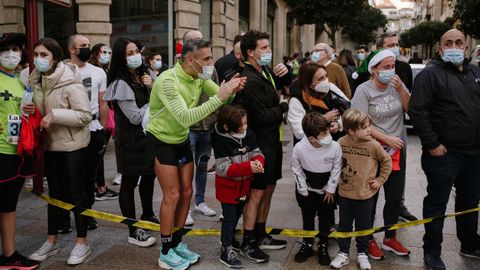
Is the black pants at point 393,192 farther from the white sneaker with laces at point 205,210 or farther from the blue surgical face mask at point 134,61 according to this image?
the blue surgical face mask at point 134,61

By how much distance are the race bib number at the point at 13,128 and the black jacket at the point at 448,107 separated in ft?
→ 10.7

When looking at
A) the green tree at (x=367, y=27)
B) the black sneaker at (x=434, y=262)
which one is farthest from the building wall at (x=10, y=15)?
the green tree at (x=367, y=27)

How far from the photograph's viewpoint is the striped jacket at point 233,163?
3988mm

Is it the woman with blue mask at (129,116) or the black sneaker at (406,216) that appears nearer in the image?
the woman with blue mask at (129,116)

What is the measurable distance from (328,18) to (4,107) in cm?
2458

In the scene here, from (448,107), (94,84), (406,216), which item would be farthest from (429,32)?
(448,107)

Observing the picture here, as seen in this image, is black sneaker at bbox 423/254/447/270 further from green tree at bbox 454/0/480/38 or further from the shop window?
green tree at bbox 454/0/480/38

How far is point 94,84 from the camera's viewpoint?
228 inches

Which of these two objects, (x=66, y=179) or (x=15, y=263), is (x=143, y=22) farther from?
(x=15, y=263)

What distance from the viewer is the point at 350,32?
54219 millimetres

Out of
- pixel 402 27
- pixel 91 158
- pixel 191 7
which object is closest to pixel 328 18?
pixel 191 7

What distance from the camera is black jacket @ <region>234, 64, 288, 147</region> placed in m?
4.16

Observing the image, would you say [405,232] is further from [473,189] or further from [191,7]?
[191,7]

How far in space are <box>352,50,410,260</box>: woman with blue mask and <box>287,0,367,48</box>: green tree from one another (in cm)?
2226
